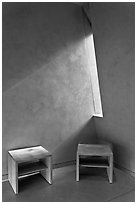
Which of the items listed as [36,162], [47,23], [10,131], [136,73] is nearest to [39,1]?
[47,23]

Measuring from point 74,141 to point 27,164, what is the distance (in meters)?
0.92

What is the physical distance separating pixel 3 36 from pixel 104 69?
1541mm

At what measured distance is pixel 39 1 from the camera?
2787 millimetres

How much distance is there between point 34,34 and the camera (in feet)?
9.11

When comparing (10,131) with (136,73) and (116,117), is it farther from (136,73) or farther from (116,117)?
(136,73)

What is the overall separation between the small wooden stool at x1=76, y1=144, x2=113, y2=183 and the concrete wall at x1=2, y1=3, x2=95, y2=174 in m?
0.49

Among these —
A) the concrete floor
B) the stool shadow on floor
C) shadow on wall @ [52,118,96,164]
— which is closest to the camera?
the concrete floor

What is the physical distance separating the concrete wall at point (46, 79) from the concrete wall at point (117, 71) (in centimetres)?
39

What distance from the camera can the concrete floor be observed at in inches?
87.8

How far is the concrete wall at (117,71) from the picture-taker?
243 centimetres

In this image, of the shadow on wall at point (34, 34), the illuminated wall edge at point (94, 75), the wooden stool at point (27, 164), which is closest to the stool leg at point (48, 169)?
the wooden stool at point (27, 164)

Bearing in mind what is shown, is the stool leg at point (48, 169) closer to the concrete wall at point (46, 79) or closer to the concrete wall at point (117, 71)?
the concrete wall at point (46, 79)

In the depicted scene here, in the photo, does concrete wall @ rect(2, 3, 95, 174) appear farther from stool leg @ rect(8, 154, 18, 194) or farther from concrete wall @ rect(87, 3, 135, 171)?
concrete wall @ rect(87, 3, 135, 171)

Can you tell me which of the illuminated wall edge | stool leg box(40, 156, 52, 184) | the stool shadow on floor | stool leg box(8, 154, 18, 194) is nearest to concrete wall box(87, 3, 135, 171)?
the illuminated wall edge
